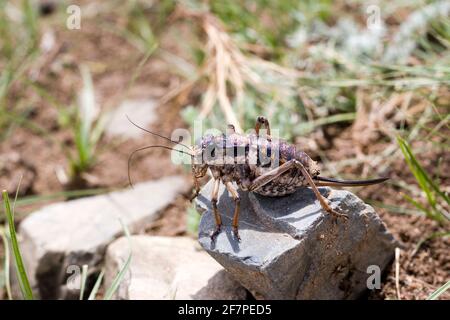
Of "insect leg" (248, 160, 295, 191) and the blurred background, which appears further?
the blurred background

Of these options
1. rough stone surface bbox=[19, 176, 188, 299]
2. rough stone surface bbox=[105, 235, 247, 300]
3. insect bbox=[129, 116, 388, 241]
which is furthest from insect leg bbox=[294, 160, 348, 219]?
rough stone surface bbox=[19, 176, 188, 299]

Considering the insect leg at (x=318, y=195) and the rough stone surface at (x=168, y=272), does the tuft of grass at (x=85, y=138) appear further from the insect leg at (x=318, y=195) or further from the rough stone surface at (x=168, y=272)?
the insect leg at (x=318, y=195)

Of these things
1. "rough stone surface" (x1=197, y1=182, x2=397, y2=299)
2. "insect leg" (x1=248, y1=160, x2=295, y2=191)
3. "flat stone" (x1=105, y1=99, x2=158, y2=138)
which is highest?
"insect leg" (x1=248, y1=160, x2=295, y2=191)

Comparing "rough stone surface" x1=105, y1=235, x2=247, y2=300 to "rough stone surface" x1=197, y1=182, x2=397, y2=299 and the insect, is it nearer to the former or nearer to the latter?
"rough stone surface" x1=197, y1=182, x2=397, y2=299

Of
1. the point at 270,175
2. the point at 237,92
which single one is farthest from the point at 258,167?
the point at 237,92

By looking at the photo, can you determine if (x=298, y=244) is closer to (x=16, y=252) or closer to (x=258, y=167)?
(x=258, y=167)

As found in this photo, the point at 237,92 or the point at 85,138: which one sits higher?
the point at 237,92
